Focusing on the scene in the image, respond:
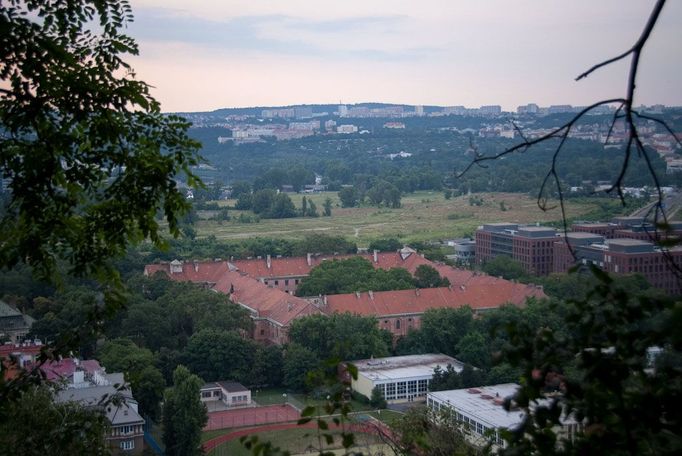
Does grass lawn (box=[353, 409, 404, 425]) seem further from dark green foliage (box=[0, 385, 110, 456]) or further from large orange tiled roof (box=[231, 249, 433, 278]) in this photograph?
large orange tiled roof (box=[231, 249, 433, 278])

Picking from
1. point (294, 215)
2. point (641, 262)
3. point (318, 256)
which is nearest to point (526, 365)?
point (641, 262)

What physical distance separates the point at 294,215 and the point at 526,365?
49463mm

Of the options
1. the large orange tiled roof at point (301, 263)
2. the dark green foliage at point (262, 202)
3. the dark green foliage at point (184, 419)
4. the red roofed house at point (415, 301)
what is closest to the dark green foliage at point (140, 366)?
the dark green foliage at point (184, 419)

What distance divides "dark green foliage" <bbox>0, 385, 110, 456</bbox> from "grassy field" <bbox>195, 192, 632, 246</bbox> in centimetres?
3078

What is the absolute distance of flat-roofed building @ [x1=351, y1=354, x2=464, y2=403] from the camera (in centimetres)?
1727

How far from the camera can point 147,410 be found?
1577cm

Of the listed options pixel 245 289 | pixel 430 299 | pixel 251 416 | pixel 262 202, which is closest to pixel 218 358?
pixel 251 416

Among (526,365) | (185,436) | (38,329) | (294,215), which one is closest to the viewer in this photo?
(526,365)

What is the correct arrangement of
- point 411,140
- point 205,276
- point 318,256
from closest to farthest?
point 205,276 < point 318,256 < point 411,140

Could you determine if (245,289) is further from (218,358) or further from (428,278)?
(218,358)

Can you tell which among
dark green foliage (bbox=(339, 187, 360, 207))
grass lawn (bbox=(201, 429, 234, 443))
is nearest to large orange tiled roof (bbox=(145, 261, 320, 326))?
grass lawn (bbox=(201, 429, 234, 443))

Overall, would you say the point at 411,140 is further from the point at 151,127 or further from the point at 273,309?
the point at 151,127

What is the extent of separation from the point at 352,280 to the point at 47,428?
19953 mm

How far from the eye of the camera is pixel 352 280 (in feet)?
84.8
